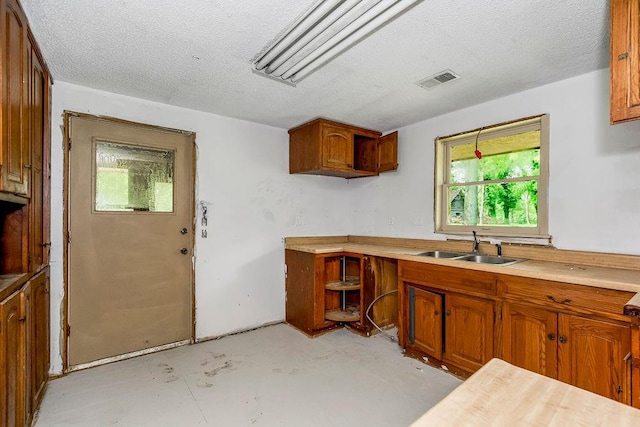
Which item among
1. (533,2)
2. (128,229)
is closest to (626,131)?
(533,2)

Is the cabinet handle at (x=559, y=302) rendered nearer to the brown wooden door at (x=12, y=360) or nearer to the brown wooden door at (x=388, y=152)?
the brown wooden door at (x=388, y=152)

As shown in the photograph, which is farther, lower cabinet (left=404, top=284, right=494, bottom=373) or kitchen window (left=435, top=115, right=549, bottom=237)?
kitchen window (left=435, top=115, right=549, bottom=237)

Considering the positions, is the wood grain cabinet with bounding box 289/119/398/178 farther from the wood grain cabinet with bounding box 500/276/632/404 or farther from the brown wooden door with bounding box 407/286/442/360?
the wood grain cabinet with bounding box 500/276/632/404

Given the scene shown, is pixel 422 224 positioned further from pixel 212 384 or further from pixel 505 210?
pixel 212 384

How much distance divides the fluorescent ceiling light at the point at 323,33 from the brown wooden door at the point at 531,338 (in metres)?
1.99

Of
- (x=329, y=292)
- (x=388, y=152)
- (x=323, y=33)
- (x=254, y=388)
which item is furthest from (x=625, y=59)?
(x=329, y=292)

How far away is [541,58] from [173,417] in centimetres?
338

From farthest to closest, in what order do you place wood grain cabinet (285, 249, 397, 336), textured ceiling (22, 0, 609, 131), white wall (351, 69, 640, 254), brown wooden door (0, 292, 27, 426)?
1. wood grain cabinet (285, 249, 397, 336)
2. white wall (351, 69, 640, 254)
3. textured ceiling (22, 0, 609, 131)
4. brown wooden door (0, 292, 27, 426)

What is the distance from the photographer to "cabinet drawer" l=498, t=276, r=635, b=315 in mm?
1712

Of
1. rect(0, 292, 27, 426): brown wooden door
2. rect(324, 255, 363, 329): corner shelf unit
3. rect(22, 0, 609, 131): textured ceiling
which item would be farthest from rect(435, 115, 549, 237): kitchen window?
rect(0, 292, 27, 426): brown wooden door

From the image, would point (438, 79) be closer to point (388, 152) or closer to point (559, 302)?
point (388, 152)

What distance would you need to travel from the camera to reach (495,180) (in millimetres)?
2928

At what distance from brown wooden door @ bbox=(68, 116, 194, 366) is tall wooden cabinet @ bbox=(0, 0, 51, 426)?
0.94 ft

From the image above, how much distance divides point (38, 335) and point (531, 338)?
3223mm
